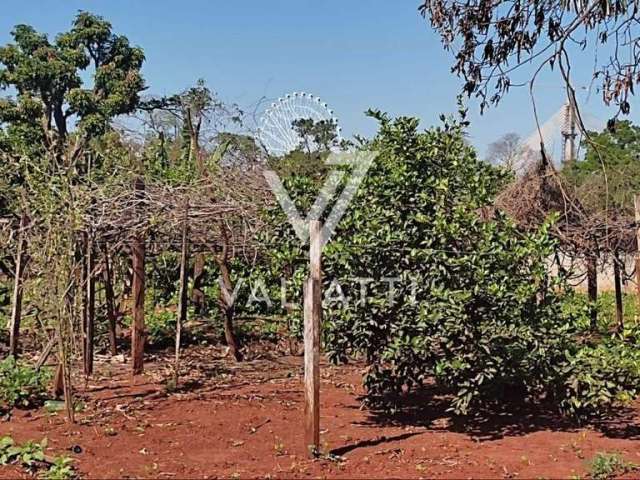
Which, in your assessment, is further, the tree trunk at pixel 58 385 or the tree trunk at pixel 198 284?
the tree trunk at pixel 198 284

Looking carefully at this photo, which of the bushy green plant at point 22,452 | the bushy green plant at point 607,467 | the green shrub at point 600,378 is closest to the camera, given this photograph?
the bushy green plant at point 607,467

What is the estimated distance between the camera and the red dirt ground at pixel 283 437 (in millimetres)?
4977

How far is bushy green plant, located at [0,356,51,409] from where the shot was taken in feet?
21.8

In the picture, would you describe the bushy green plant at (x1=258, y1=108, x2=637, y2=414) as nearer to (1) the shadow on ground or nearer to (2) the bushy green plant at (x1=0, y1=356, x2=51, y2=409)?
(1) the shadow on ground

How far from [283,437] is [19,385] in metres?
2.62

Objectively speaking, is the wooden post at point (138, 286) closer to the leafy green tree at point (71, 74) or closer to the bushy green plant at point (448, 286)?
the bushy green plant at point (448, 286)

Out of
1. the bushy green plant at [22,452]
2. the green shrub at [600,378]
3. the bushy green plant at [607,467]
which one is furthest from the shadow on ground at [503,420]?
the bushy green plant at [22,452]

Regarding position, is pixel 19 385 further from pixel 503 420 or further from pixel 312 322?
pixel 503 420

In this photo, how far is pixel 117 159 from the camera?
8602 mm

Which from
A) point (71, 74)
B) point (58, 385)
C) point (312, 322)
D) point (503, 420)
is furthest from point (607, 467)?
point (71, 74)

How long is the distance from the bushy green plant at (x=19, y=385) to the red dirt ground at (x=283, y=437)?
0.19 meters

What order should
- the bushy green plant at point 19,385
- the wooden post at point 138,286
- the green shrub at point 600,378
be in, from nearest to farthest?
the green shrub at point 600,378, the bushy green plant at point 19,385, the wooden post at point 138,286

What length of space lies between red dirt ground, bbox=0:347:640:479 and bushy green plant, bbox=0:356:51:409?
19 centimetres

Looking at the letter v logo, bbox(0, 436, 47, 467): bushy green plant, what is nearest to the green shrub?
the letter v logo
